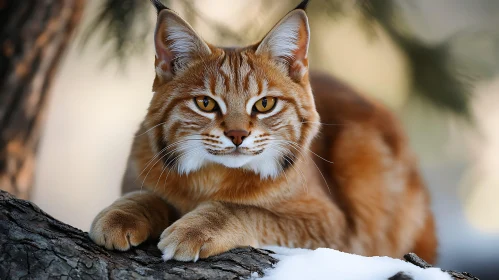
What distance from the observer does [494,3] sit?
9.21 ft

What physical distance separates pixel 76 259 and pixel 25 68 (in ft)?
4.97

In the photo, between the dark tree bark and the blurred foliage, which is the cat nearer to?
the dark tree bark

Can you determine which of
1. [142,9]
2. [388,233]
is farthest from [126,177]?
[388,233]

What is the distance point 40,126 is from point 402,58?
1.58 metres

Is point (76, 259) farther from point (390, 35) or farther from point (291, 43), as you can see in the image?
point (390, 35)

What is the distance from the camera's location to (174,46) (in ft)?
5.15

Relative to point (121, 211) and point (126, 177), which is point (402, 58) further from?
point (121, 211)

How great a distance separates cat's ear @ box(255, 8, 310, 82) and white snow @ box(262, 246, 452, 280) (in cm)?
54

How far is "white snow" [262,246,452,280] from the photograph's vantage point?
1223mm

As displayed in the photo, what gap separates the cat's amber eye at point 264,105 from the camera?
58.7 inches

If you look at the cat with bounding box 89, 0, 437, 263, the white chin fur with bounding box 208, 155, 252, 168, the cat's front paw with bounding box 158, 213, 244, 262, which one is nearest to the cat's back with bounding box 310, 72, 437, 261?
the cat with bounding box 89, 0, 437, 263

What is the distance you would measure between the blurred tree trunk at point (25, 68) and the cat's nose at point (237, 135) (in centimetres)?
140

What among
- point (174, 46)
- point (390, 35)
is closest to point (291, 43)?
point (174, 46)

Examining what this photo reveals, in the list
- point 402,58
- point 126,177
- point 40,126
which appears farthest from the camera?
point 40,126
